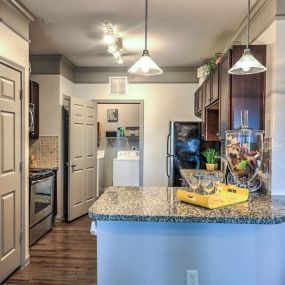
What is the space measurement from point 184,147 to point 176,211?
325cm

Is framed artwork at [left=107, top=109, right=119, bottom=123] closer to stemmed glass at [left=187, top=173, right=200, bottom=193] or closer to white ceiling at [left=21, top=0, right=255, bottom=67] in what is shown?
white ceiling at [left=21, top=0, right=255, bottom=67]

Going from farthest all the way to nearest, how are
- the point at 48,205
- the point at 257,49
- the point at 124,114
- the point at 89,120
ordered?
the point at 124,114 < the point at 89,120 < the point at 48,205 < the point at 257,49

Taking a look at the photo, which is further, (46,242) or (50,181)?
(50,181)

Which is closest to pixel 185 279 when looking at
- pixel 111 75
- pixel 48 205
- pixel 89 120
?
pixel 48 205

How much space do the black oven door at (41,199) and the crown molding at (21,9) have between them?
1795 millimetres

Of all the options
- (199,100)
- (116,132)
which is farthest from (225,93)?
(116,132)

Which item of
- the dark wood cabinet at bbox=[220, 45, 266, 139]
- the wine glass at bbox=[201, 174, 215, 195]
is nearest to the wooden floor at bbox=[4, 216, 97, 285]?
the wine glass at bbox=[201, 174, 215, 195]

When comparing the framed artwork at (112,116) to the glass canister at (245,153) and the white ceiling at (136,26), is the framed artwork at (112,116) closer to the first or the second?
the white ceiling at (136,26)

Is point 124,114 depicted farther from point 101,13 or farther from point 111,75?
point 101,13

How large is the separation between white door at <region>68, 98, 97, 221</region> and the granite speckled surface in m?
2.67

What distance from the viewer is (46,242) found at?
3.91 m

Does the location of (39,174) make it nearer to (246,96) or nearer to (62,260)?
(62,260)

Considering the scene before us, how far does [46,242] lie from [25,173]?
1.21 m

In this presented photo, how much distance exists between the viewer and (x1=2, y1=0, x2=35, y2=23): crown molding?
110 inches
